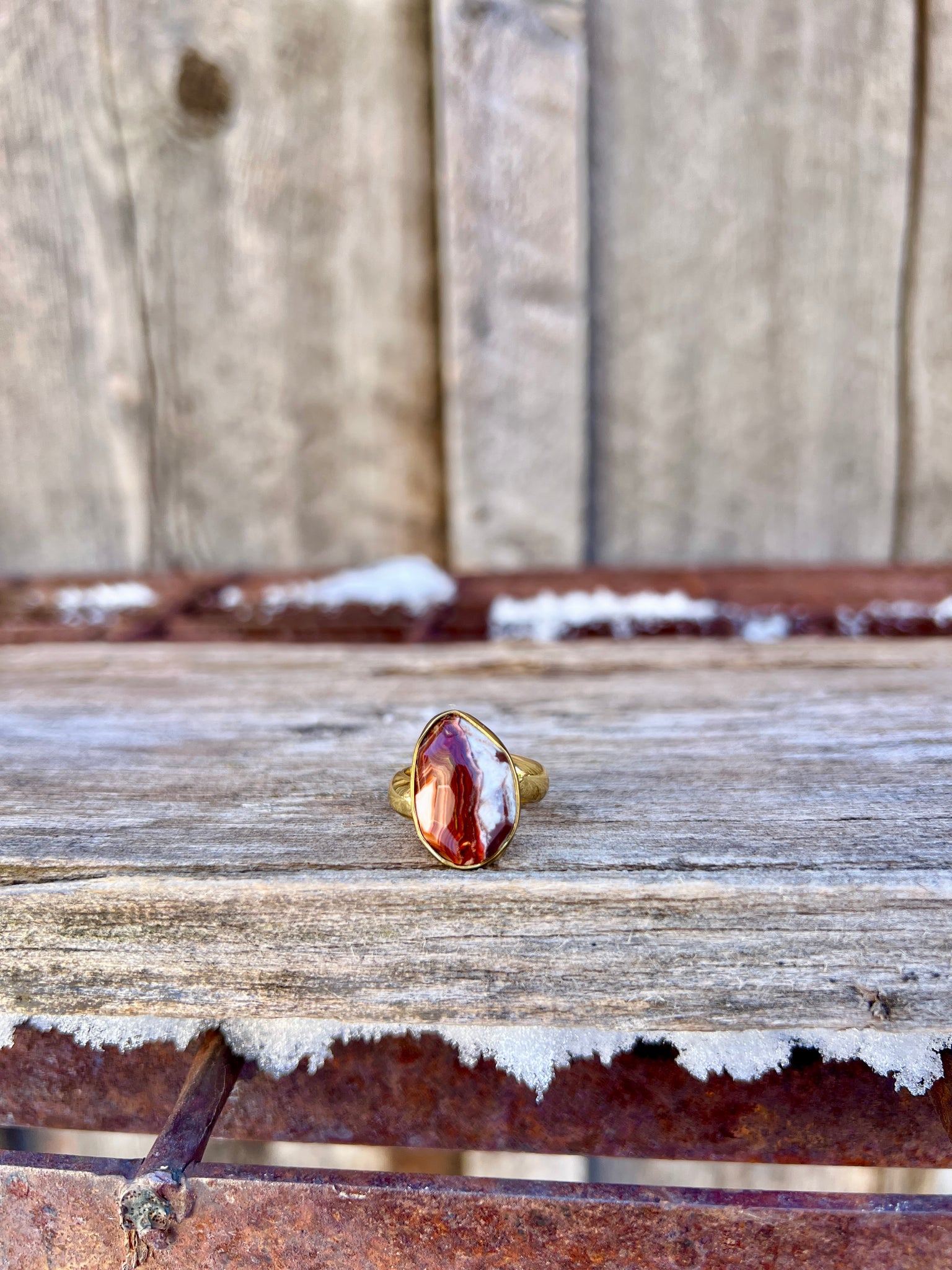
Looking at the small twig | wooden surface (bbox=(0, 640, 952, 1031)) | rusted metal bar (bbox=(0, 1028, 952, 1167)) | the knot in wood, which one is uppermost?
the knot in wood

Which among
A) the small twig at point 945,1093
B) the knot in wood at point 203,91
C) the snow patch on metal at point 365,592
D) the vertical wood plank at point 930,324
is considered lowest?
the small twig at point 945,1093

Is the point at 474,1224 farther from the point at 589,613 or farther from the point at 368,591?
the point at 368,591

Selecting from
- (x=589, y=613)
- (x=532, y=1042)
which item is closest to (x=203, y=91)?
(x=589, y=613)

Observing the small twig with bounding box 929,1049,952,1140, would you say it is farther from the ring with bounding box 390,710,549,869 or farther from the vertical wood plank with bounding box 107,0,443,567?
the vertical wood plank with bounding box 107,0,443,567

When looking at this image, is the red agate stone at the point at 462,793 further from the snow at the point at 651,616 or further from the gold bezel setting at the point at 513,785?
the snow at the point at 651,616

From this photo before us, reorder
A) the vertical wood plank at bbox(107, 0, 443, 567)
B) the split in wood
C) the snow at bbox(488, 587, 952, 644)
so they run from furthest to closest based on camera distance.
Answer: the vertical wood plank at bbox(107, 0, 443, 567)
the snow at bbox(488, 587, 952, 644)
the split in wood

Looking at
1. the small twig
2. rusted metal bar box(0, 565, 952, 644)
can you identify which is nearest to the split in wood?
the small twig

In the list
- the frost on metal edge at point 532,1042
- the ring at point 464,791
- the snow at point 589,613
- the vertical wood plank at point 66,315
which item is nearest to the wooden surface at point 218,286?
the vertical wood plank at point 66,315

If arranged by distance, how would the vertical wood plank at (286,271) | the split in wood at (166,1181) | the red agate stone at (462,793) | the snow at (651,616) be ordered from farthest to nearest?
the vertical wood plank at (286,271) → the snow at (651,616) → the red agate stone at (462,793) → the split in wood at (166,1181)
